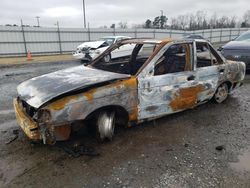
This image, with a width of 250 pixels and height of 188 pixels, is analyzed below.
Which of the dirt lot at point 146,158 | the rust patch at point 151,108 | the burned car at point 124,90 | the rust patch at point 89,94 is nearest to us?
the dirt lot at point 146,158

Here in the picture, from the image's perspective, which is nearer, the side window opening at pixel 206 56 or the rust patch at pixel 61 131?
the rust patch at pixel 61 131

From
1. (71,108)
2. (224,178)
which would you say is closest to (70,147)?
(71,108)

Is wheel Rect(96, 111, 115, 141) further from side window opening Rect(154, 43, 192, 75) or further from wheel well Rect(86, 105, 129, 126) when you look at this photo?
side window opening Rect(154, 43, 192, 75)

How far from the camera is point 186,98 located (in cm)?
432

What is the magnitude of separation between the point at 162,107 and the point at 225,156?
50.2 inches

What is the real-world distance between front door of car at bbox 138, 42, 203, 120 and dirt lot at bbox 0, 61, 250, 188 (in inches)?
15.6

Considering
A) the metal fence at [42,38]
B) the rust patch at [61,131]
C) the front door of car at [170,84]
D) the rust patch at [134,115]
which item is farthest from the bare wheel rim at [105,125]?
the metal fence at [42,38]

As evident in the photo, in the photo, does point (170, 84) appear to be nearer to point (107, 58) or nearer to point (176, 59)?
point (176, 59)

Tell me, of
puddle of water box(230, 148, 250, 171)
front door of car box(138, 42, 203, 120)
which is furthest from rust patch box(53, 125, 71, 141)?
puddle of water box(230, 148, 250, 171)

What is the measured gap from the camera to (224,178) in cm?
275

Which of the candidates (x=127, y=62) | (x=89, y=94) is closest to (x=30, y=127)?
(x=89, y=94)

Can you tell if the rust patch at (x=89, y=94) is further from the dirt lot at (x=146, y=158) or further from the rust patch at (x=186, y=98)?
the rust patch at (x=186, y=98)

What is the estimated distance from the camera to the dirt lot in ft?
8.87

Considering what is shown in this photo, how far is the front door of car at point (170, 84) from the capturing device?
3.74 metres
